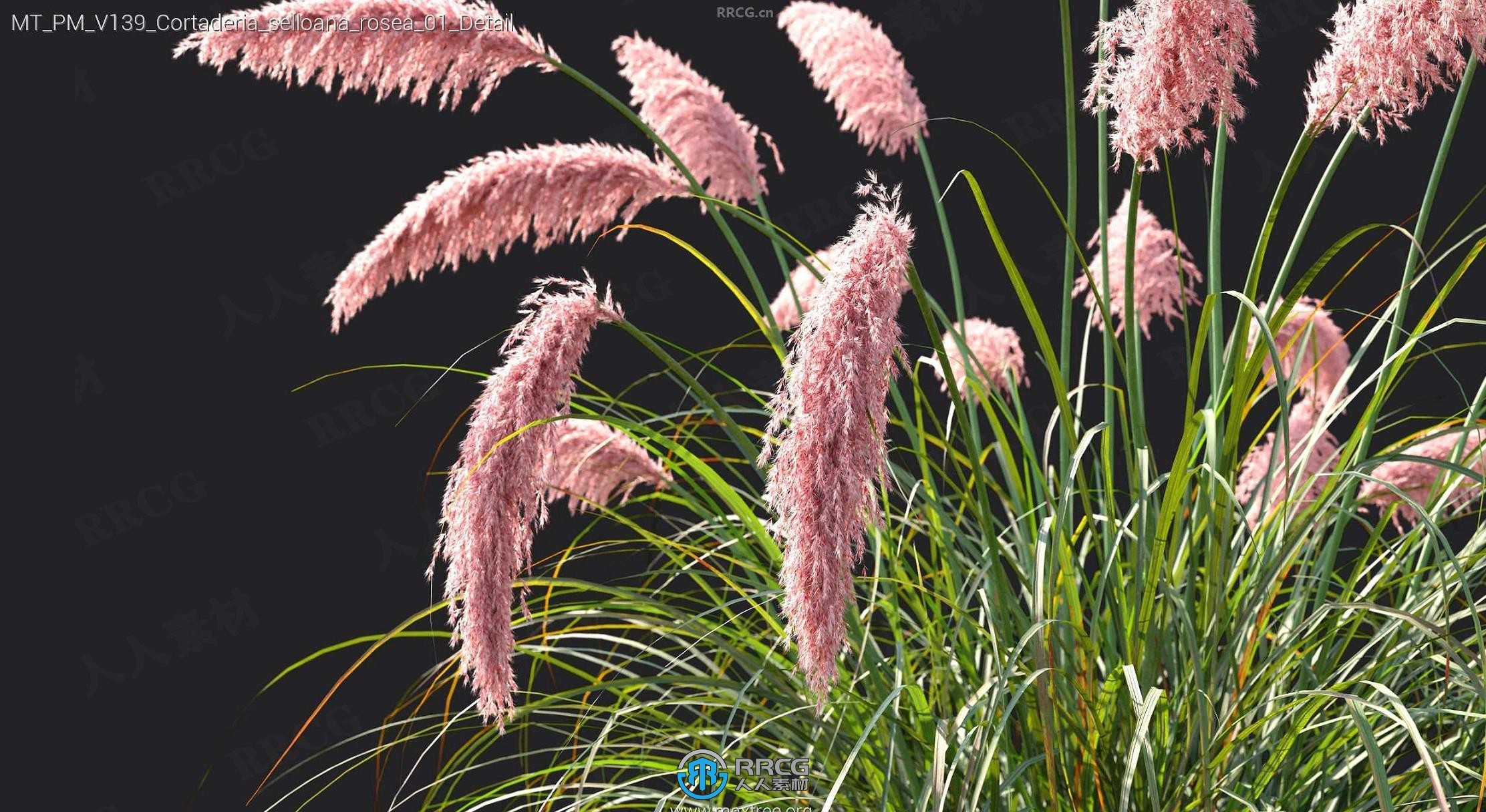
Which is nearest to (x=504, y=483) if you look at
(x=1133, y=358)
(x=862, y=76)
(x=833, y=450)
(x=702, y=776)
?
(x=833, y=450)

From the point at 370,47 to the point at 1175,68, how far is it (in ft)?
4.71

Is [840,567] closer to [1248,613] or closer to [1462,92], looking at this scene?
[1248,613]

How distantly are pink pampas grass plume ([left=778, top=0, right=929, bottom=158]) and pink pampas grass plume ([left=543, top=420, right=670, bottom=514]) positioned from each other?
2.96 ft

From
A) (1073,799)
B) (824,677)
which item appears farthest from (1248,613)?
(824,677)

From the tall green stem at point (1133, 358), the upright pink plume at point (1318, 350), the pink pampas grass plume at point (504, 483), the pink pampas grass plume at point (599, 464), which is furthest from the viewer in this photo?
the upright pink plume at point (1318, 350)

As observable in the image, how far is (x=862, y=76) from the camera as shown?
326 cm

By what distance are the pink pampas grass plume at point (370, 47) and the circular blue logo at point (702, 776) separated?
4.22 feet

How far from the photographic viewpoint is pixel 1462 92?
271cm

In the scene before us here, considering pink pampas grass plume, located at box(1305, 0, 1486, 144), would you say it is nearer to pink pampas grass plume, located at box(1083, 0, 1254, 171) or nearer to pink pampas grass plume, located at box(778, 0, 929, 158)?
pink pampas grass plume, located at box(1083, 0, 1254, 171)

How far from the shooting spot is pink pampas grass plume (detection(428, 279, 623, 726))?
2.17m

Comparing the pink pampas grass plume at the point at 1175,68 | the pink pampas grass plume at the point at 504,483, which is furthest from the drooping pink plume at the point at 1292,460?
the pink pampas grass plume at the point at 504,483

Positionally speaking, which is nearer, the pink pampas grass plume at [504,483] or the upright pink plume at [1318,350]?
the pink pampas grass plume at [504,483]

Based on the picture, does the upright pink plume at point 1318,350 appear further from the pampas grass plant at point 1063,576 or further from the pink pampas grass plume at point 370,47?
the pink pampas grass plume at point 370,47

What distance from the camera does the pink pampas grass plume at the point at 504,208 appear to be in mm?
2541
